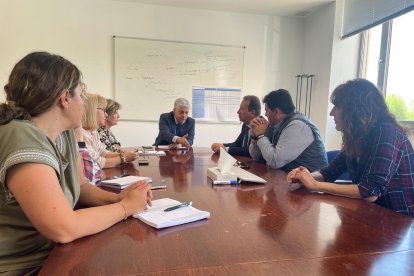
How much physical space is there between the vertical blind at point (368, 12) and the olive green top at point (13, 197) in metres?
3.21

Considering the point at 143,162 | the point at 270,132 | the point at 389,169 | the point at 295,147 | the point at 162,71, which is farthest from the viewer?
the point at 162,71

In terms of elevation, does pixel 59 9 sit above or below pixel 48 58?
above

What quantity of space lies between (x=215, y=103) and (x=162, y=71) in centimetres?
84

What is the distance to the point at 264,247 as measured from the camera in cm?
81

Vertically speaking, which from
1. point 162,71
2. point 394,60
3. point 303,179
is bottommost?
point 303,179

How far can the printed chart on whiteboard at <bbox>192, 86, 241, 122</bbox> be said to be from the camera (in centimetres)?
419

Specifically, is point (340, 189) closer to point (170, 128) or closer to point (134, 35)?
point (170, 128)

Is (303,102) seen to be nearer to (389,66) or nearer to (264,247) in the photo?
(389,66)

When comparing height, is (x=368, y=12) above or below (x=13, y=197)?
above

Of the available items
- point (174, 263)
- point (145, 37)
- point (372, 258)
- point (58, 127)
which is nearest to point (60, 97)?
point (58, 127)

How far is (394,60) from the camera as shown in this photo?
324cm

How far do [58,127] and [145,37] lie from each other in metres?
3.26

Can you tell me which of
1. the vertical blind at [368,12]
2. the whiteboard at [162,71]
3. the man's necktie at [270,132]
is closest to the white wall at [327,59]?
the vertical blind at [368,12]

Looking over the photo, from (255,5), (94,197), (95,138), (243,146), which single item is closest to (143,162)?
(95,138)
